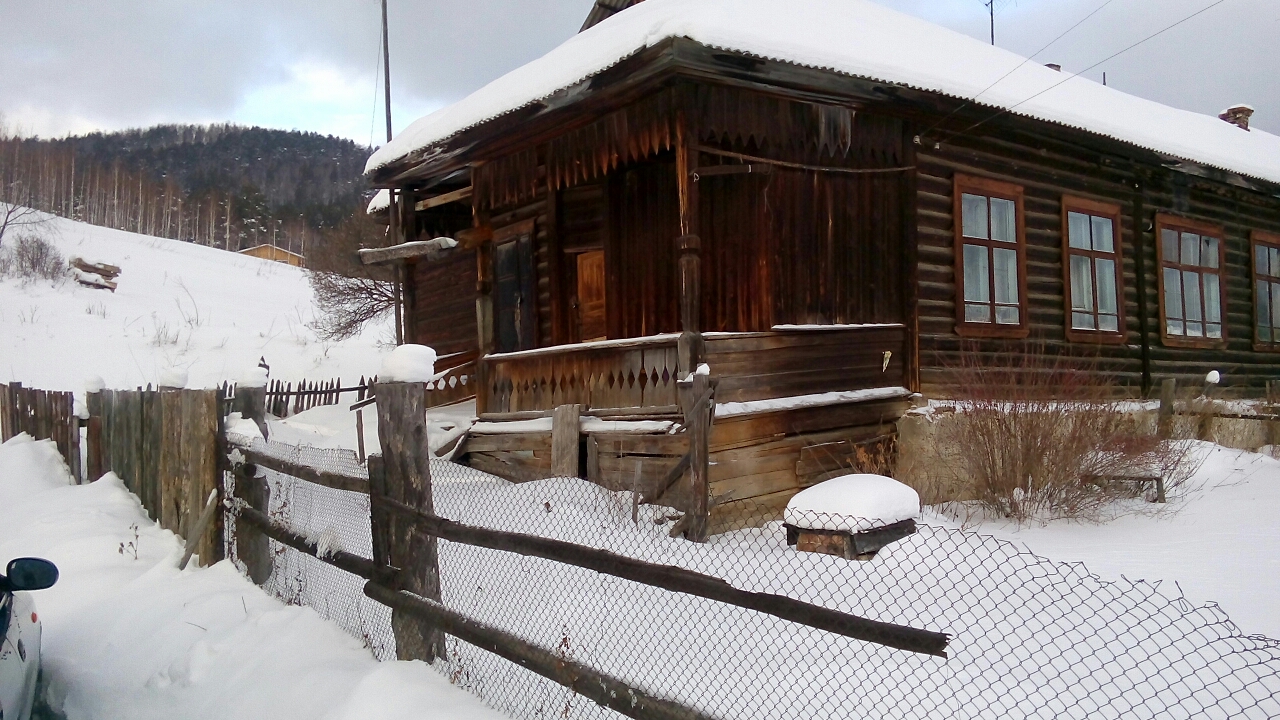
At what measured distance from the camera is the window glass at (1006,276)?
37.2 feet

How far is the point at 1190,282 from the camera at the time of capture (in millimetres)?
13938

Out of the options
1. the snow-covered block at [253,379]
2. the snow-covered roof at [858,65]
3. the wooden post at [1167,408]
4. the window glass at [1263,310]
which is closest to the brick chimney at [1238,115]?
the snow-covered roof at [858,65]

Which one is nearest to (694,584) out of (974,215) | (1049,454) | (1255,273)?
(1049,454)

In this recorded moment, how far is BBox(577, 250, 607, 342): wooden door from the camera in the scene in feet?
36.1

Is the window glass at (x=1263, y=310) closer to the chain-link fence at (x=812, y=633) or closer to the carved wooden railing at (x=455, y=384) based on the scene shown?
the chain-link fence at (x=812, y=633)

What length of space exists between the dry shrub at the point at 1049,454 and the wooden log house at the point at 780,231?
1.67 metres

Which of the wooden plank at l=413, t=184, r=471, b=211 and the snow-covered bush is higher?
the snow-covered bush

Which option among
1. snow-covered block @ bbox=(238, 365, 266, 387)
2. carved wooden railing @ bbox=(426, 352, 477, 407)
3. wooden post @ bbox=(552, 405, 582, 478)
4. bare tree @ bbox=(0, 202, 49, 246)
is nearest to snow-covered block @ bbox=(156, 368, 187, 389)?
snow-covered block @ bbox=(238, 365, 266, 387)

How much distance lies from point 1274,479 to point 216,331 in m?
29.2

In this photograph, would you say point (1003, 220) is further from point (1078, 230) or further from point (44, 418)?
point (44, 418)

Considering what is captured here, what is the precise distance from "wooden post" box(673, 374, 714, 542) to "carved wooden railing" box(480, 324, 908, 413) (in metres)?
0.60

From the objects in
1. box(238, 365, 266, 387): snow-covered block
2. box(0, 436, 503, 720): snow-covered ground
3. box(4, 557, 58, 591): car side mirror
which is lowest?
box(0, 436, 503, 720): snow-covered ground

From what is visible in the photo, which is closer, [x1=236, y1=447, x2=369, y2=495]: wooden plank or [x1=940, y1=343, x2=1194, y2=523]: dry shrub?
[x1=236, y1=447, x2=369, y2=495]: wooden plank

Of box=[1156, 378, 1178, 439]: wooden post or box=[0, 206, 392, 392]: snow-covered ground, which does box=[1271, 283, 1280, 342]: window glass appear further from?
box=[0, 206, 392, 392]: snow-covered ground
